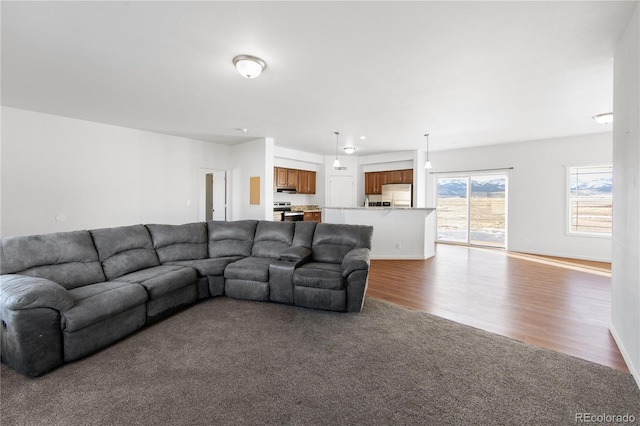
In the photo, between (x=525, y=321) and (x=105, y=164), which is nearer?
(x=525, y=321)

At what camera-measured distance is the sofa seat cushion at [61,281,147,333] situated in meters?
2.15

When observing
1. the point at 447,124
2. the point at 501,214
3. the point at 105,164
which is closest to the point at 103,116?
the point at 105,164

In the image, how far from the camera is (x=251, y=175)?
253 inches

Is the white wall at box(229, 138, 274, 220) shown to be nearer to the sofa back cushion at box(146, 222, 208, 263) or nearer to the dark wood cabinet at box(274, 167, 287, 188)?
the dark wood cabinet at box(274, 167, 287, 188)

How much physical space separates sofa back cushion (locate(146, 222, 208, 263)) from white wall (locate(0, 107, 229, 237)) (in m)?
1.98

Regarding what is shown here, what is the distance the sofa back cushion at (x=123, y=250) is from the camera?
3.09 meters

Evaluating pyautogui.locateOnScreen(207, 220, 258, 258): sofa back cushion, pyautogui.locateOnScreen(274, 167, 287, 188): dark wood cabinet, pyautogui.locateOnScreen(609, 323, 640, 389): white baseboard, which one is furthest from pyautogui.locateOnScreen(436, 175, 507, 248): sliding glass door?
pyautogui.locateOnScreen(207, 220, 258, 258): sofa back cushion

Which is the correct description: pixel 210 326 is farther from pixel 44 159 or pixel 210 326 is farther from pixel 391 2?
pixel 44 159

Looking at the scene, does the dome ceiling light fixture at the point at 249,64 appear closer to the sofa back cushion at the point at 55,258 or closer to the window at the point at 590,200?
the sofa back cushion at the point at 55,258

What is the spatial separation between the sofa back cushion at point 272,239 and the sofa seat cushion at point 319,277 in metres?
0.82

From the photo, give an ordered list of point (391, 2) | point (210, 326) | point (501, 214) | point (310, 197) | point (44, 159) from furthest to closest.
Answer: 1. point (310, 197)
2. point (501, 214)
3. point (44, 159)
4. point (210, 326)
5. point (391, 2)

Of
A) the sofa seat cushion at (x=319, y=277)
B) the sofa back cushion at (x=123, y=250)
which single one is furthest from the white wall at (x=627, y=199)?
the sofa back cushion at (x=123, y=250)

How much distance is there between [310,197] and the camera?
29.1 feet

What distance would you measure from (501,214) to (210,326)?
718 cm
